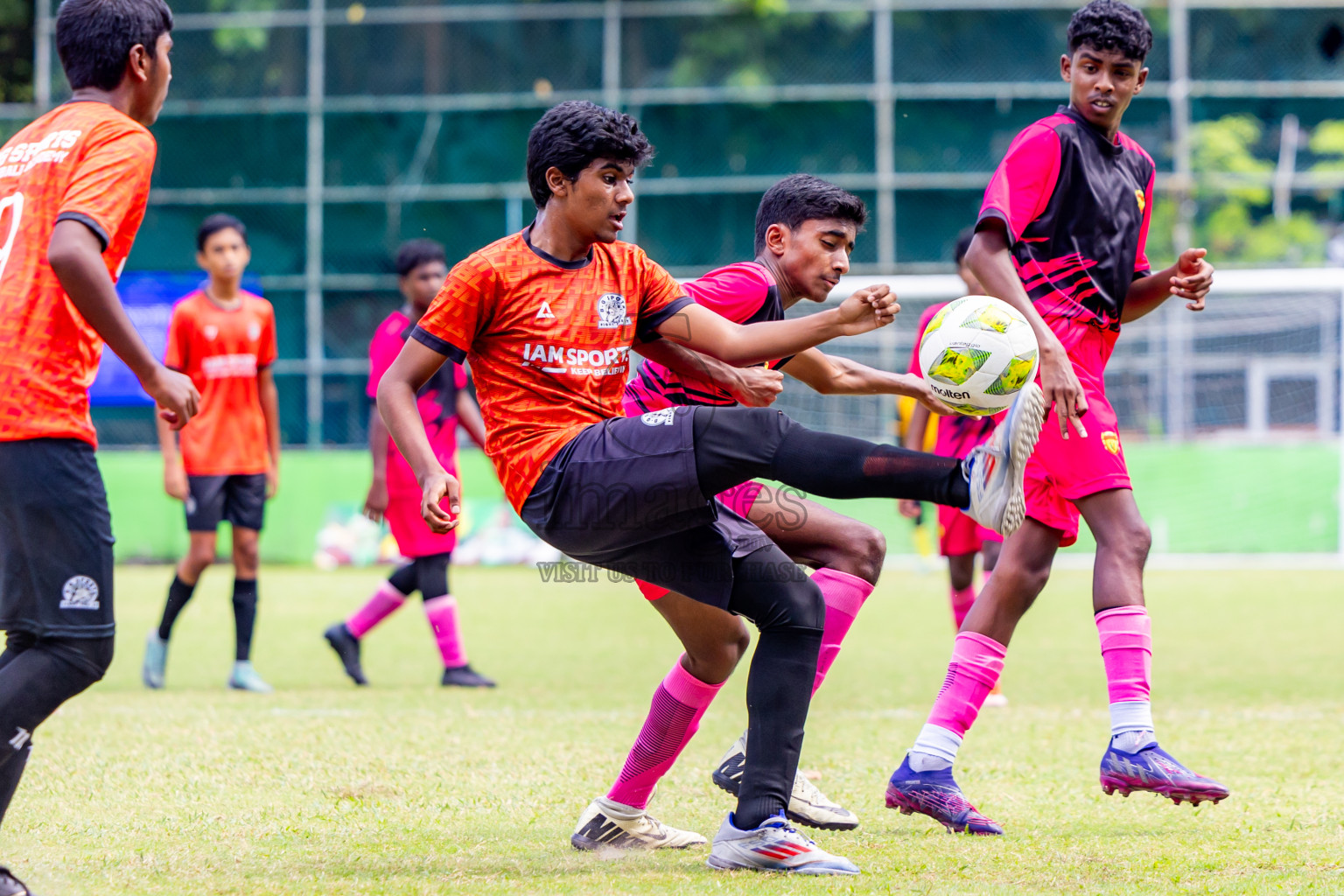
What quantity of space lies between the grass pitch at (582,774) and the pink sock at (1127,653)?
0.41m

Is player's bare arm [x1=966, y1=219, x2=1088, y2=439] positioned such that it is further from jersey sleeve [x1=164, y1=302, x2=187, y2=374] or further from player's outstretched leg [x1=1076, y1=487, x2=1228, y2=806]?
jersey sleeve [x1=164, y1=302, x2=187, y2=374]

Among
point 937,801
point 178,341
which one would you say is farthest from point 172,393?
point 178,341

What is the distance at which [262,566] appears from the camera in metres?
17.7

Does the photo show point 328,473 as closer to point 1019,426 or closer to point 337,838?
point 337,838

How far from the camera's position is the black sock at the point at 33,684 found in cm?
320

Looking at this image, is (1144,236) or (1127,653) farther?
(1144,236)

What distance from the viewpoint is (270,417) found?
8133mm

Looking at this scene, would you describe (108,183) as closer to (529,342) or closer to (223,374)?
(529,342)

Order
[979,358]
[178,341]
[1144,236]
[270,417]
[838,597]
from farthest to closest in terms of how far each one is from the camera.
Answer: [270,417] < [178,341] < [1144,236] < [838,597] < [979,358]

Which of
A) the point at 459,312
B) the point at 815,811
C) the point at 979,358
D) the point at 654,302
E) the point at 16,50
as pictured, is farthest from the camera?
the point at 16,50

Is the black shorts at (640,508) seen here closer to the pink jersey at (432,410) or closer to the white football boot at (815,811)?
the white football boot at (815,811)

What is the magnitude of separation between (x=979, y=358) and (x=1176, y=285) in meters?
0.95

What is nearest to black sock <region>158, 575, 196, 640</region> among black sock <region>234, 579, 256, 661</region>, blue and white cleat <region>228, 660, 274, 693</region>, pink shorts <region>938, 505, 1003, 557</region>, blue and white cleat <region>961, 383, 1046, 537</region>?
black sock <region>234, 579, 256, 661</region>

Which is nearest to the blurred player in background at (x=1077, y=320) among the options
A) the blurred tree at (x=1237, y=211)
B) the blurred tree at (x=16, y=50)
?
the blurred tree at (x=1237, y=211)
